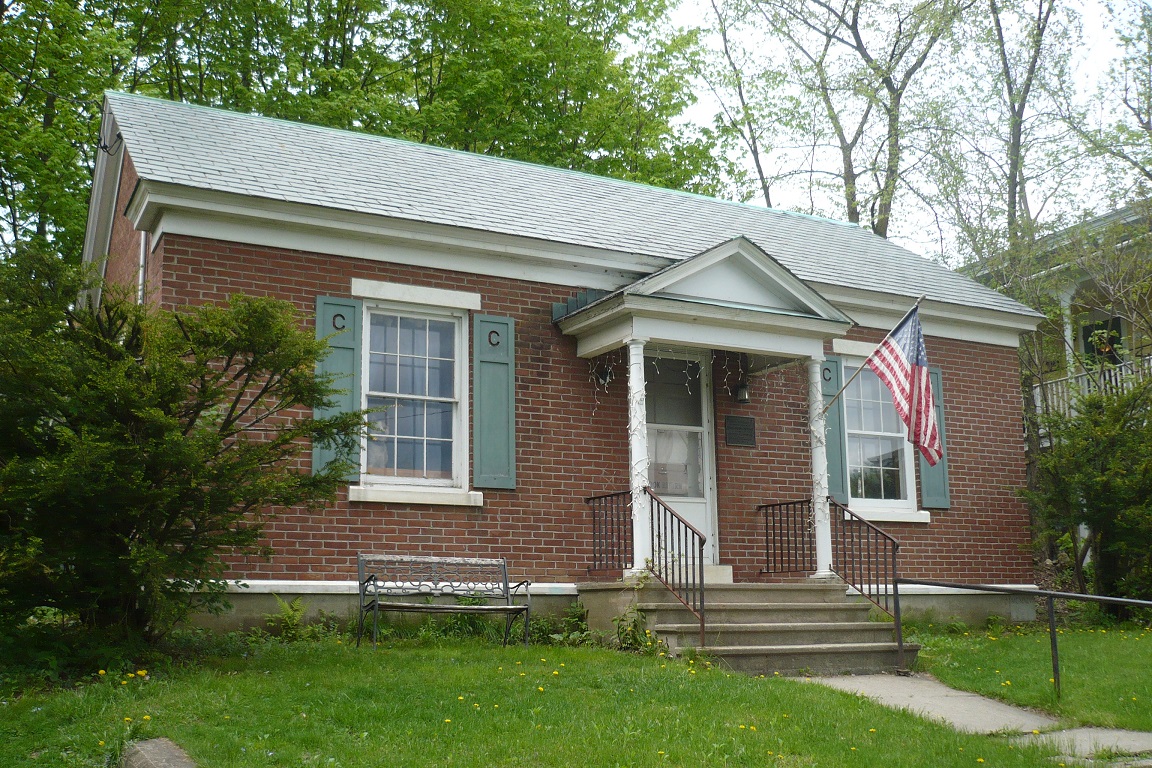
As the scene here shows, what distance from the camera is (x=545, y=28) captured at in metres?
24.6

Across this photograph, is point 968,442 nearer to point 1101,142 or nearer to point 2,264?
point 1101,142

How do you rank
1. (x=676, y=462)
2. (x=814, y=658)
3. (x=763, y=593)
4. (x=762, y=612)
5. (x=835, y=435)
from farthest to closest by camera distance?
(x=835, y=435), (x=676, y=462), (x=763, y=593), (x=762, y=612), (x=814, y=658)

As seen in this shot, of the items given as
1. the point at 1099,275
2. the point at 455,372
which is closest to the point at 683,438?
the point at 455,372

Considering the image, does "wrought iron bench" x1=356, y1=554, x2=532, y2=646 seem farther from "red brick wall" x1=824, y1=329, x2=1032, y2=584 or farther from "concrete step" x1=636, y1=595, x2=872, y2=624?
"red brick wall" x1=824, y1=329, x2=1032, y2=584

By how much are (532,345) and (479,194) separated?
6.66 ft

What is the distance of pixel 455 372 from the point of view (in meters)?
11.2

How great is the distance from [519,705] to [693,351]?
6243mm

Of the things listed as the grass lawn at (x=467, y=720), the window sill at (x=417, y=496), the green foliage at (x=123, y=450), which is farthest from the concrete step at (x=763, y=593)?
the green foliage at (x=123, y=450)

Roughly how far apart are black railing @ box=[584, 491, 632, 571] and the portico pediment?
1520 mm

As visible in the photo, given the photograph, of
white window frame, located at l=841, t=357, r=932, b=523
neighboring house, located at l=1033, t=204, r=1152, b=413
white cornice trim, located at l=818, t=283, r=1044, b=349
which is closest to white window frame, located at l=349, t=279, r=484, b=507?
white cornice trim, located at l=818, t=283, r=1044, b=349

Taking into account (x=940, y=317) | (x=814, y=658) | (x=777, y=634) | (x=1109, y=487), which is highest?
(x=940, y=317)

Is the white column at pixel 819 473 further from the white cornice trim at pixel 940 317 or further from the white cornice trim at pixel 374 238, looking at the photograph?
the white cornice trim at pixel 374 238

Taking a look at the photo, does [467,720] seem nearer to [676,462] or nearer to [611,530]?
[611,530]

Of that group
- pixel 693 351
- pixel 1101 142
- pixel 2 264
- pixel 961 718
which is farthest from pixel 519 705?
pixel 1101 142
